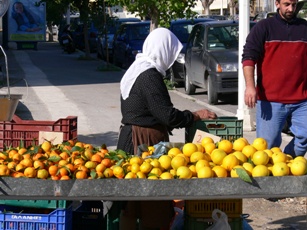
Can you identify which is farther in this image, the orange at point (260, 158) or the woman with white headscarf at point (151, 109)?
the woman with white headscarf at point (151, 109)

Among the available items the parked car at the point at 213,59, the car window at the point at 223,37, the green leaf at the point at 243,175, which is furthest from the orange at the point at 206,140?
the car window at the point at 223,37

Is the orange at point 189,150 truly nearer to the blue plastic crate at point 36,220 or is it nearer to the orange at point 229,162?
the orange at point 229,162

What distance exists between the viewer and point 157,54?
5.97m

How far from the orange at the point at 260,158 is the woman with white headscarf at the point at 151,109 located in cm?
87

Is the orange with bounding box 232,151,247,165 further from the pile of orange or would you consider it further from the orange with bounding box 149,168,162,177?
the orange with bounding box 149,168,162,177

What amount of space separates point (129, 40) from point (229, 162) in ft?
66.4

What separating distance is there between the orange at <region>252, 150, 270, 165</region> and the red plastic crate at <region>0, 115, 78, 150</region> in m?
2.74

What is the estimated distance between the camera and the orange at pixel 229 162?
16.4ft

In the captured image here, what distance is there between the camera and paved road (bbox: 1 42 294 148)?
13.3m

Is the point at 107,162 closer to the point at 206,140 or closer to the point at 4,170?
the point at 4,170

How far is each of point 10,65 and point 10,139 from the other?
20862mm

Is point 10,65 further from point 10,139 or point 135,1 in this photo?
point 10,139

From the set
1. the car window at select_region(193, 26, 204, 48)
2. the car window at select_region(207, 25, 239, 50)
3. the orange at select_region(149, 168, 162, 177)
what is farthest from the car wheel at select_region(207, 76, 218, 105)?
the orange at select_region(149, 168, 162, 177)

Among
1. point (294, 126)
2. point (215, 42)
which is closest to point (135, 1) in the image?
point (215, 42)
